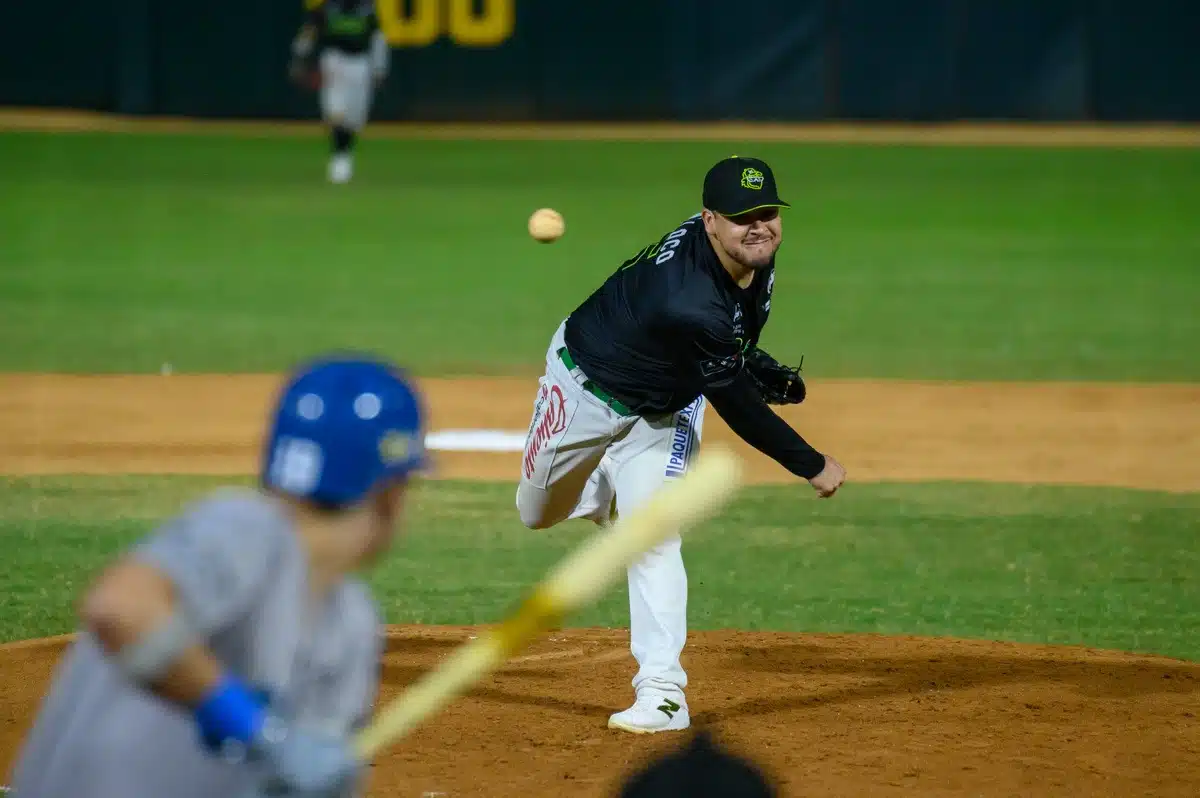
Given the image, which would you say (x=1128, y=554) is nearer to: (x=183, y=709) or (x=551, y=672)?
(x=551, y=672)

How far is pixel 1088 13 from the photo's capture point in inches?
1130

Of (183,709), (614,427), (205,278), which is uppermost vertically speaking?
(183,709)

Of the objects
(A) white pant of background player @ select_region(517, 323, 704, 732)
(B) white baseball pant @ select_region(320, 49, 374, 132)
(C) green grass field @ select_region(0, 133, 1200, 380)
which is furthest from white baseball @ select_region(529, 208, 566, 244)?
(B) white baseball pant @ select_region(320, 49, 374, 132)

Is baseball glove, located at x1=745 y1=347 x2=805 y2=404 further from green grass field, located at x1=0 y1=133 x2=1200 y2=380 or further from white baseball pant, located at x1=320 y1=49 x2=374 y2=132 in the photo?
white baseball pant, located at x1=320 y1=49 x2=374 y2=132

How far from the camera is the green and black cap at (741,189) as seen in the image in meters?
5.82

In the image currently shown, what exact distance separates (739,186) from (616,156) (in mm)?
21832

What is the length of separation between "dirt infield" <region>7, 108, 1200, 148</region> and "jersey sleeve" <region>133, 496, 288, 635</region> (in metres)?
26.6

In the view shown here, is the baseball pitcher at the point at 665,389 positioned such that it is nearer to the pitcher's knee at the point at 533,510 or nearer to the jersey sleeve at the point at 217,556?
the pitcher's knee at the point at 533,510

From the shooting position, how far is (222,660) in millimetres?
2623

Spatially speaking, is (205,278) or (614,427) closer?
(614,427)

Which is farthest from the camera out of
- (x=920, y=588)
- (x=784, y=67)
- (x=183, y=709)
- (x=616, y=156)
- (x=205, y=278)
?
(x=784, y=67)

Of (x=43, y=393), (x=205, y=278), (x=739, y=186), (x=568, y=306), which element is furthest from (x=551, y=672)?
(x=205, y=278)

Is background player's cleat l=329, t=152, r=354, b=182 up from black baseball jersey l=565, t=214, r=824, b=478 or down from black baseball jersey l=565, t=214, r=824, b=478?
down

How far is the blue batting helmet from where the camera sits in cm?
262
